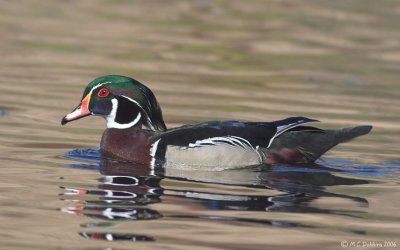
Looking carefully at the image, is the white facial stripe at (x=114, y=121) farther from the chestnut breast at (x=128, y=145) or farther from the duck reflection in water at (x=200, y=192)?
the duck reflection in water at (x=200, y=192)

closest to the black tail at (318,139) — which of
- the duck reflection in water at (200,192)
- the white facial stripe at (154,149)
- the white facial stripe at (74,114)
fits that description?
the duck reflection in water at (200,192)

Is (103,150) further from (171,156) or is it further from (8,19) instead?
(8,19)

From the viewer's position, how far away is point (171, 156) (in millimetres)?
9961

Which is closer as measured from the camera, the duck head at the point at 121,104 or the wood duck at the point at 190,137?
the wood duck at the point at 190,137

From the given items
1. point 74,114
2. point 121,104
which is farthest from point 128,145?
point 74,114

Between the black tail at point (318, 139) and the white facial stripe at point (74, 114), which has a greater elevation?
the white facial stripe at point (74, 114)

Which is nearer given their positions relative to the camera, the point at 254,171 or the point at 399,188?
the point at 399,188

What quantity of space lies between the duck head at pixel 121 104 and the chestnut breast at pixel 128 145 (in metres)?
0.12

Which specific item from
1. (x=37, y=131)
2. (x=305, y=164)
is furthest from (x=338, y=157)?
(x=37, y=131)

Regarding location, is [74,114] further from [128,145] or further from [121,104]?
[128,145]

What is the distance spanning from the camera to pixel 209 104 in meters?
13.4

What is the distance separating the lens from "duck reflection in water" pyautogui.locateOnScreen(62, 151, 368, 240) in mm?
7816

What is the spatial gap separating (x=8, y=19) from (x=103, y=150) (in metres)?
9.19

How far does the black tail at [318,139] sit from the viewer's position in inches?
404
